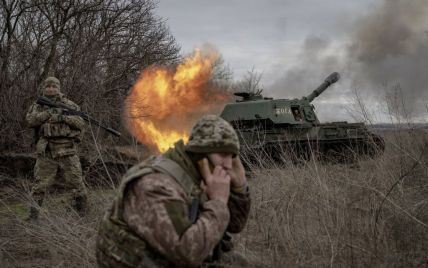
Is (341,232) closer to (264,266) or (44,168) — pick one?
(264,266)

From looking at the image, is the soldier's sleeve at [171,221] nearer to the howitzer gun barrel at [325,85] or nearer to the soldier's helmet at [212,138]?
the soldier's helmet at [212,138]

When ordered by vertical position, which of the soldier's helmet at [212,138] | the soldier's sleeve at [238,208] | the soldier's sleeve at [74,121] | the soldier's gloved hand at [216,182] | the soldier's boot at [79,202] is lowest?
the soldier's boot at [79,202]

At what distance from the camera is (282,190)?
5.39 meters

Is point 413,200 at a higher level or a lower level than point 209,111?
lower

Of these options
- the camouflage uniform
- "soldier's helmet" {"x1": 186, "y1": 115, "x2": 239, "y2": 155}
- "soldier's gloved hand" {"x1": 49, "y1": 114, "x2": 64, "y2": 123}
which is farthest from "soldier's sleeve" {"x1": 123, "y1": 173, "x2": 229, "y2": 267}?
"soldier's gloved hand" {"x1": 49, "y1": 114, "x2": 64, "y2": 123}

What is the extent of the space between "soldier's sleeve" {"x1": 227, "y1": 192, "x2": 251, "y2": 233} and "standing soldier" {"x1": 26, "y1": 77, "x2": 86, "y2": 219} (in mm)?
4094

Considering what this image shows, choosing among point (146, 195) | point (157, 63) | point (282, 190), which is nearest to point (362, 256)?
point (146, 195)

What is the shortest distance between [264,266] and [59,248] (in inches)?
76.2

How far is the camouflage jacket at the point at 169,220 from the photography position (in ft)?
7.52

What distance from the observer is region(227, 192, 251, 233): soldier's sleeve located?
2783 millimetres

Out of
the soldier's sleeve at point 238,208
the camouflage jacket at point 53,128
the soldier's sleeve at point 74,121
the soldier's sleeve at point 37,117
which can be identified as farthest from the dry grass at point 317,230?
the soldier's sleeve at point 74,121

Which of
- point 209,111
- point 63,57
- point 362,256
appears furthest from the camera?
point 209,111

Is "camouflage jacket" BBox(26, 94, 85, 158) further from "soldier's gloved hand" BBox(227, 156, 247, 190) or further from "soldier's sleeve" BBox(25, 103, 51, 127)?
"soldier's gloved hand" BBox(227, 156, 247, 190)

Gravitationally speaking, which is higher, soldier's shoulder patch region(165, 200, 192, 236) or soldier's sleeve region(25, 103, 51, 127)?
soldier's sleeve region(25, 103, 51, 127)
